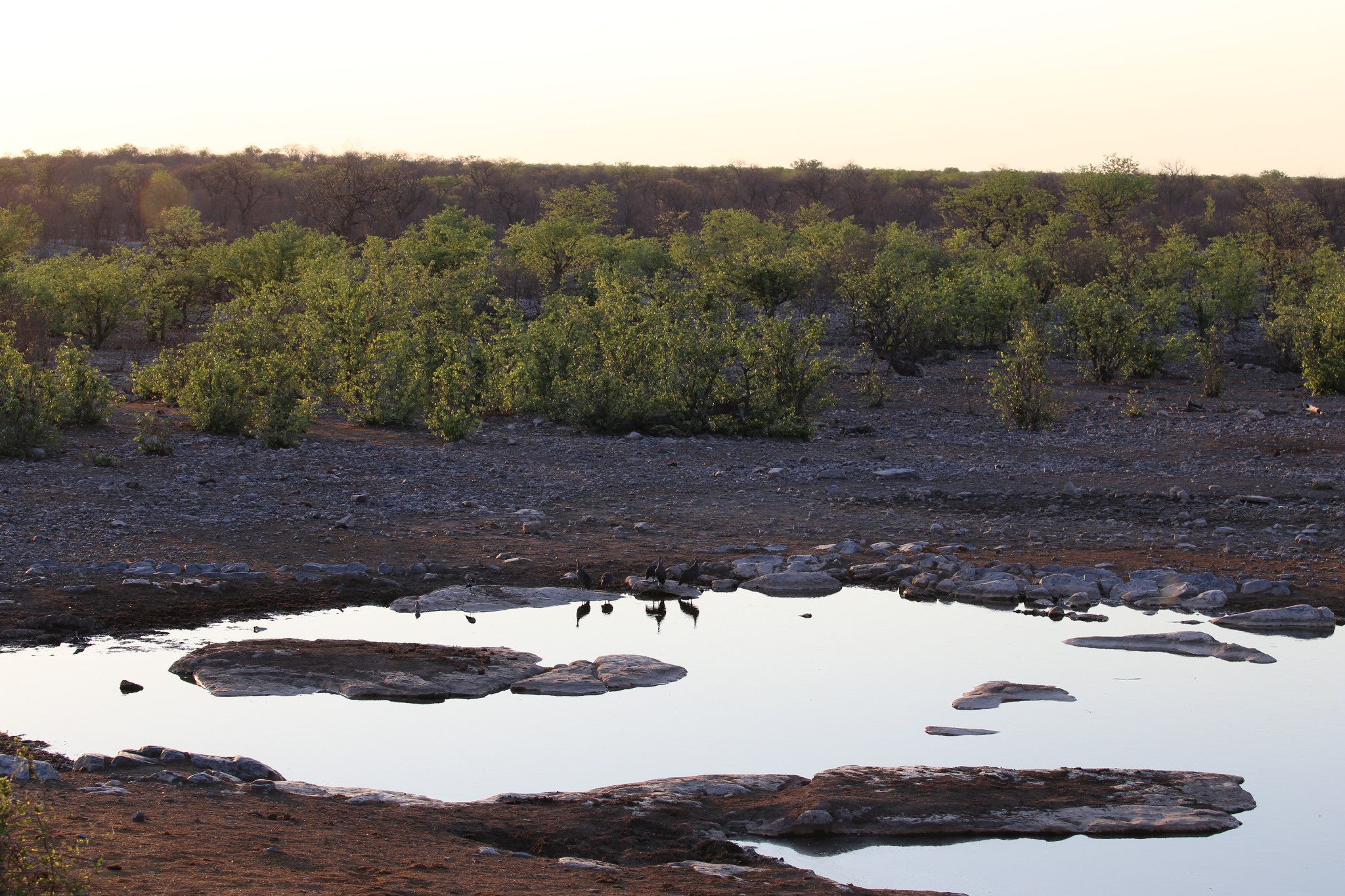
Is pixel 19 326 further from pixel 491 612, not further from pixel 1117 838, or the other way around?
pixel 1117 838

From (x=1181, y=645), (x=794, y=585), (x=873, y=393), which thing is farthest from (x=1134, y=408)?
(x=1181, y=645)

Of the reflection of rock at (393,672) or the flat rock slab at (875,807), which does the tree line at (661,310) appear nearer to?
the reflection of rock at (393,672)

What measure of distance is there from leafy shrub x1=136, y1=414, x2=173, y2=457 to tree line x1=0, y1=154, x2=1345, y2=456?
0.78 m

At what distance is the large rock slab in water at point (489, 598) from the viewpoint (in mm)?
8414

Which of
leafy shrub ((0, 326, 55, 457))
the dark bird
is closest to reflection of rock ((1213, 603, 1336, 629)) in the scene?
the dark bird

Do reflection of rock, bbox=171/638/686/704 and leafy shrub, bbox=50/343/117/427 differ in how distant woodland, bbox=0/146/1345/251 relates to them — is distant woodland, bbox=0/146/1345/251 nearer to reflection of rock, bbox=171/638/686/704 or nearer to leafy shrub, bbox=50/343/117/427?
leafy shrub, bbox=50/343/117/427

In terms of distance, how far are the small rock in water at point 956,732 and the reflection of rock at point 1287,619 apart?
2900mm

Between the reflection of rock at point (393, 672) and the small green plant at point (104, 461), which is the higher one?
the small green plant at point (104, 461)

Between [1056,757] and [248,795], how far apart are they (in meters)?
3.63

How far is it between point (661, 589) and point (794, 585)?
3.16 ft

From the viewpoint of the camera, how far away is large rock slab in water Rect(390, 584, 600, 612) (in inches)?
331

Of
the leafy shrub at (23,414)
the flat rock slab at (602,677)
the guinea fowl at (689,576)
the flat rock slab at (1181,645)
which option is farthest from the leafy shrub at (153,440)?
the flat rock slab at (1181,645)

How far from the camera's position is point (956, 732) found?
6.44m

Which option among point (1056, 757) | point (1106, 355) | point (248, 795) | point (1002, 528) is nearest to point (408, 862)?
point (248, 795)
